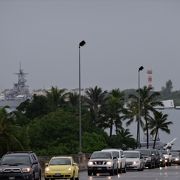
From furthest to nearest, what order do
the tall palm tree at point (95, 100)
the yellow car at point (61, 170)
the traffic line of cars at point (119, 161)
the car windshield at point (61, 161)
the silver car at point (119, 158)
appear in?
the tall palm tree at point (95, 100)
the silver car at point (119, 158)
the traffic line of cars at point (119, 161)
the car windshield at point (61, 161)
the yellow car at point (61, 170)

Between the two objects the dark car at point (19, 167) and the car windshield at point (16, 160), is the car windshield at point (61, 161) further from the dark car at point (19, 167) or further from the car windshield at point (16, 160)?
the car windshield at point (16, 160)

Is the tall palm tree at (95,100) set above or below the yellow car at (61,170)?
above

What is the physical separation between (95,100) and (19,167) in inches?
3512

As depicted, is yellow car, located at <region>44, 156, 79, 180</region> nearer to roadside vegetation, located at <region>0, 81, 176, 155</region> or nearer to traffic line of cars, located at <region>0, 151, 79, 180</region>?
traffic line of cars, located at <region>0, 151, 79, 180</region>

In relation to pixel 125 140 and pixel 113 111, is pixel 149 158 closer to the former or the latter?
pixel 113 111

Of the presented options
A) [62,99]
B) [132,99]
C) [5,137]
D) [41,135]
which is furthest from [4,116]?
[132,99]

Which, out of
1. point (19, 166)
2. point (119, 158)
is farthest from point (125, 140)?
point (19, 166)

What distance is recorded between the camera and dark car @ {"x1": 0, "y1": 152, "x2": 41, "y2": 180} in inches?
1348

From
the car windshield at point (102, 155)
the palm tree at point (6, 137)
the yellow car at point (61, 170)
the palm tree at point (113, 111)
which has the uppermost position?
the palm tree at point (113, 111)

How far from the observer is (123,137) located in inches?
5022

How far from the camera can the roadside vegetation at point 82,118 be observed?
331 feet

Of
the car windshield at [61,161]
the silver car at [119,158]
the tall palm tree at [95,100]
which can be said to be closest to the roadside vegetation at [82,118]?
the tall palm tree at [95,100]

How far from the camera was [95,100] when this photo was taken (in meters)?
124

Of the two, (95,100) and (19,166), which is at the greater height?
(95,100)
